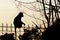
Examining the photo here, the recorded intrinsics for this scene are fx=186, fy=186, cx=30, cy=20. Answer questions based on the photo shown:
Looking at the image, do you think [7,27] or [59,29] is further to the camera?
[7,27]

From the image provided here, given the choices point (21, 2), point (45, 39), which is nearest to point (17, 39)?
point (21, 2)

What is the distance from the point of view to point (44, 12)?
21.3 feet

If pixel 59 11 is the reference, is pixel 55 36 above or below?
above

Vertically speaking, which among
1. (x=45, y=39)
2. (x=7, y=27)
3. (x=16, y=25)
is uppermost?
(x=45, y=39)

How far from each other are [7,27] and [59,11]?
1090 cm

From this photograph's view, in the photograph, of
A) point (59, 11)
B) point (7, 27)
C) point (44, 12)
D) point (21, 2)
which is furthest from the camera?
point (7, 27)

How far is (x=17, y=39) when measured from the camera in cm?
736

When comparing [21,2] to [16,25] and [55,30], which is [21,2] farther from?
[55,30]

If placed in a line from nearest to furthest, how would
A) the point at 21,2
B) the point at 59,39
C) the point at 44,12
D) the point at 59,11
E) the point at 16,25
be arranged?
the point at 59,39 < the point at 59,11 < the point at 44,12 < the point at 16,25 < the point at 21,2

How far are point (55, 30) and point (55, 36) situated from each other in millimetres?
39

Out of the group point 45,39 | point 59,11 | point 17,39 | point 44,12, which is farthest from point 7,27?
point 45,39

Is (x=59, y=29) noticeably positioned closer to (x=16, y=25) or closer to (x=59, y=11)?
(x=59, y=11)

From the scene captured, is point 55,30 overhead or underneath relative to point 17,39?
overhead

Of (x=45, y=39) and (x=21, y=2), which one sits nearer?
(x=45, y=39)
